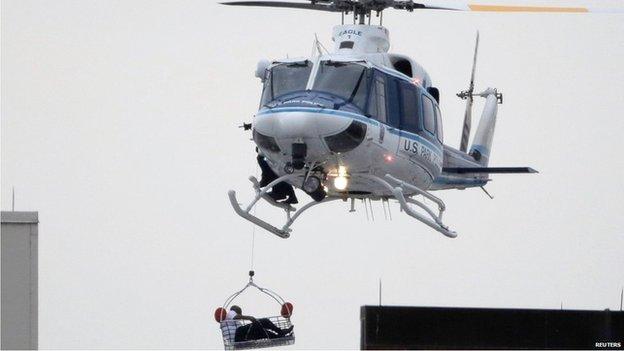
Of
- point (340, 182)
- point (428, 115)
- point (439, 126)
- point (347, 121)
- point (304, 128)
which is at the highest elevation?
point (428, 115)

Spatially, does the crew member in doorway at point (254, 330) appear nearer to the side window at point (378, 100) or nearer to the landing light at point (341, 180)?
the landing light at point (341, 180)

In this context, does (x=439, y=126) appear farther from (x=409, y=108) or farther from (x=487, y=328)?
(x=487, y=328)

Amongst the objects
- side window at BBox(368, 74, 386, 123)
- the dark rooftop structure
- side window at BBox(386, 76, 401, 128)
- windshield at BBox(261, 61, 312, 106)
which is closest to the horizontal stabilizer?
side window at BBox(386, 76, 401, 128)

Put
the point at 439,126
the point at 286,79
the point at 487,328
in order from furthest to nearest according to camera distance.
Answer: the point at 439,126, the point at 286,79, the point at 487,328

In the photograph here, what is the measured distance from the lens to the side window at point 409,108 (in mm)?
48594

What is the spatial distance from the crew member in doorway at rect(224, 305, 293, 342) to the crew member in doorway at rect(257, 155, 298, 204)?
7.89ft

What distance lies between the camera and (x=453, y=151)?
53.9m

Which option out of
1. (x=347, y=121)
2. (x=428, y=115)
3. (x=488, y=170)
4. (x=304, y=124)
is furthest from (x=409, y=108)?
(x=488, y=170)

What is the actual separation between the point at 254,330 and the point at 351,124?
4475 millimetres

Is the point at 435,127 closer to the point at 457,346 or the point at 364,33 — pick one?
the point at 364,33

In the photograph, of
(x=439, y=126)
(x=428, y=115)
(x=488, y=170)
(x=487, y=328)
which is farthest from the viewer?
(x=488, y=170)

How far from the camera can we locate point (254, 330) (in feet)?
158

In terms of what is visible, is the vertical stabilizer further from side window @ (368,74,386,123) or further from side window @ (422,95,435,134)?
side window @ (368,74,386,123)

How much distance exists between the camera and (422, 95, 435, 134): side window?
163ft
